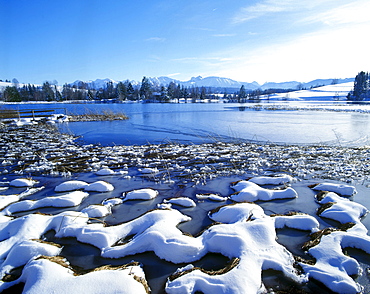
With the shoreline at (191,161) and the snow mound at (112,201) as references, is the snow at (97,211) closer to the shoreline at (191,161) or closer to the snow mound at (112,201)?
the snow mound at (112,201)

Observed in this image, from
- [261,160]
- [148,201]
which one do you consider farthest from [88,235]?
[261,160]

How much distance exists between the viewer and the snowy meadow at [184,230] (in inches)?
105

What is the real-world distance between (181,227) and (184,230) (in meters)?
0.13

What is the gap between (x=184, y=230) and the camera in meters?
3.98

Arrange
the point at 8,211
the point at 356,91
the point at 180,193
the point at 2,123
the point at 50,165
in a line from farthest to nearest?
the point at 356,91, the point at 2,123, the point at 50,165, the point at 180,193, the point at 8,211

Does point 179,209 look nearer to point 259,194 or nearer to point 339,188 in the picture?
point 259,194

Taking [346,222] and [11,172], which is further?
[11,172]

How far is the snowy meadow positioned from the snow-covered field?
2 cm

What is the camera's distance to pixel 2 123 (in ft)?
63.9

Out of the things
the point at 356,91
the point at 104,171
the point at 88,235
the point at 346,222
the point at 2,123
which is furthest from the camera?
the point at 356,91

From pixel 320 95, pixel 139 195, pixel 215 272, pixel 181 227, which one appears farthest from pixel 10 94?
pixel 320 95

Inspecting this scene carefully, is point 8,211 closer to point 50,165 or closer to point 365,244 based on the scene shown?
point 50,165

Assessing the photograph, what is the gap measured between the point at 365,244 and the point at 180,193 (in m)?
4.07

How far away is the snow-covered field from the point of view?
2686 millimetres
